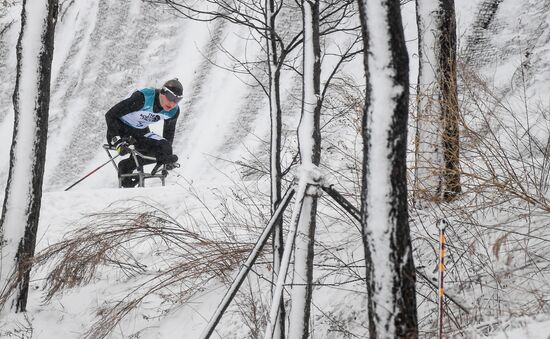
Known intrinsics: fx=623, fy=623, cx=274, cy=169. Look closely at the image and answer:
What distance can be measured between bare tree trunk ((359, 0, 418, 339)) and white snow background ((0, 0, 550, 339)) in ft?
1.73

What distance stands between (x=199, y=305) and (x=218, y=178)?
7.01 metres

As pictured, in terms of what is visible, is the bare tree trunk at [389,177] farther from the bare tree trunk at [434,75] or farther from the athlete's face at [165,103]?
the athlete's face at [165,103]

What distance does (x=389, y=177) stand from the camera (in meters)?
2.34

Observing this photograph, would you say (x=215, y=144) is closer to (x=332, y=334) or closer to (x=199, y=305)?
(x=199, y=305)

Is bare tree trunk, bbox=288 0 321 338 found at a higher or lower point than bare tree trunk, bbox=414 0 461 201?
lower

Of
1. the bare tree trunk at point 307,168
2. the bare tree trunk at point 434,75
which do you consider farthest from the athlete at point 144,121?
the bare tree trunk at point 307,168

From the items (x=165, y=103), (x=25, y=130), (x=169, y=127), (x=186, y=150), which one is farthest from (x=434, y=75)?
(x=186, y=150)

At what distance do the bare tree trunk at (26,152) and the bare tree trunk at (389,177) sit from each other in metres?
3.76

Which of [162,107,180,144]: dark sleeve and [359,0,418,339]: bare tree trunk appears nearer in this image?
[359,0,418,339]: bare tree trunk

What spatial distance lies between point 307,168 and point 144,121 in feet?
20.5

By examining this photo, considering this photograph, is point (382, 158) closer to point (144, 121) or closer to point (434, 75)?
point (434, 75)

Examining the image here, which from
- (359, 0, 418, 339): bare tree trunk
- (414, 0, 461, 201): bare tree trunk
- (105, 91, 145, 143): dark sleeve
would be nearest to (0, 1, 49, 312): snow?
(414, 0, 461, 201): bare tree trunk

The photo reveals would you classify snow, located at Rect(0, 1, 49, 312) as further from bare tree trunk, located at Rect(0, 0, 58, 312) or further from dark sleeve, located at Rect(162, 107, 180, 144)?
dark sleeve, located at Rect(162, 107, 180, 144)

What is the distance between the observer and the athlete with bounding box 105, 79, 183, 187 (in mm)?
8656
